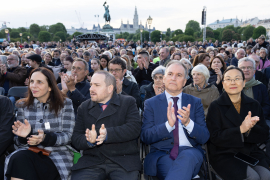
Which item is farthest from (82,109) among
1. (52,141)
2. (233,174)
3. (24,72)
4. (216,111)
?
(24,72)

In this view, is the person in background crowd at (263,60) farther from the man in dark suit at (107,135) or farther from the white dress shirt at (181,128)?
the man in dark suit at (107,135)

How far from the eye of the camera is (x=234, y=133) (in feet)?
8.94

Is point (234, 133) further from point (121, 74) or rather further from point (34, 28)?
point (34, 28)

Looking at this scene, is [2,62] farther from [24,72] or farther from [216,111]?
[216,111]

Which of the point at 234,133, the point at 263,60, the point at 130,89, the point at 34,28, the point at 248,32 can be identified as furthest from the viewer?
the point at 34,28

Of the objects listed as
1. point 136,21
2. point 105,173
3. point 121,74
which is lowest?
point 105,173

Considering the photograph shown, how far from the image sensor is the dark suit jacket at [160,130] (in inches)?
101

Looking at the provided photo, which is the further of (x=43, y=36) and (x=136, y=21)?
(x=136, y=21)

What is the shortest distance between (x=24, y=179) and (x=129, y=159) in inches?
44.1

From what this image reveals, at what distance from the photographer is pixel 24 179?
2346 mm

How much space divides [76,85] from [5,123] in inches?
62.5

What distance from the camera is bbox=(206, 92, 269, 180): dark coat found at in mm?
2723

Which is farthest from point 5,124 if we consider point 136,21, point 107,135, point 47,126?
point 136,21

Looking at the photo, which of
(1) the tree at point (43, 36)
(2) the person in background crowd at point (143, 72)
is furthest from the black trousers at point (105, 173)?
(1) the tree at point (43, 36)
